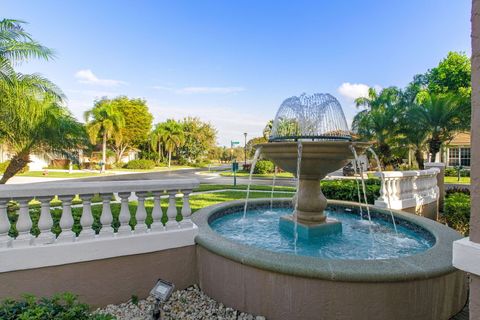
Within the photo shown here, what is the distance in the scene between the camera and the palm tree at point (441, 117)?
68.9 feet

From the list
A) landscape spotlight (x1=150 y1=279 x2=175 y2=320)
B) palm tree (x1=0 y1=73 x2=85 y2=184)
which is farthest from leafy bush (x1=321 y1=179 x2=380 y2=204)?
palm tree (x1=0 y1=73 x2=85 y2=184)

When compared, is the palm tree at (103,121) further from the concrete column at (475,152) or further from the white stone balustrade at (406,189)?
the concrete column at (475,152)

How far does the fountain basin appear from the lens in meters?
2.95

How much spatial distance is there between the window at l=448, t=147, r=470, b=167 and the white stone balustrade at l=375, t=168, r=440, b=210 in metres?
30.7

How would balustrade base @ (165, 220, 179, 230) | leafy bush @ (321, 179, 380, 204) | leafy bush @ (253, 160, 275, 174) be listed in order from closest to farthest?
1. balustrade base @ (165, 220, 179, 230)
2. leafy bush @ (321, 179, 380, 204)
3. leafy bush @ (253, 160, 275, 174)

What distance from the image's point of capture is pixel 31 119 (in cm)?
844

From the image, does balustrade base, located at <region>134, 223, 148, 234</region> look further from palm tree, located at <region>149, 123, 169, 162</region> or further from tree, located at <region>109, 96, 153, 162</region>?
palm tree, located at <region>149, 123, 169, 162</region>

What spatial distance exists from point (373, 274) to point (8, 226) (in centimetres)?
412

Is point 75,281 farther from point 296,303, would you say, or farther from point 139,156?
point 139,156

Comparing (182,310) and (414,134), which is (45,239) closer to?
(182,310)

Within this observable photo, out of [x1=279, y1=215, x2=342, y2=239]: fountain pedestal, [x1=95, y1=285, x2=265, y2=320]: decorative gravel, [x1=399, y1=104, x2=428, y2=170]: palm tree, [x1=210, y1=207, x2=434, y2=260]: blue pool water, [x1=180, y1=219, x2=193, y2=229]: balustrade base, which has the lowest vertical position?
[x1=95, y1=285, x2=265, y2=320]: decorative gravel

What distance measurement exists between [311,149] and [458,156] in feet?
127

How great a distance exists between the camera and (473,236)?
1.57 metres

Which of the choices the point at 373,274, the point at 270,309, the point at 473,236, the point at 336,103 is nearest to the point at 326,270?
the point at 373,274
